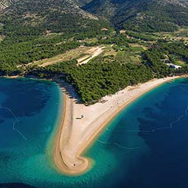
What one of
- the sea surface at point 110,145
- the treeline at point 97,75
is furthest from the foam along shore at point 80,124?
the treeline at point 97,75

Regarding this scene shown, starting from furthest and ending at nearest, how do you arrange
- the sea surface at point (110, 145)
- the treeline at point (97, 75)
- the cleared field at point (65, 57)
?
the cleared field at point (65, 57) < the treeline at point (97, 75) < the sea surface at point (110, 145)

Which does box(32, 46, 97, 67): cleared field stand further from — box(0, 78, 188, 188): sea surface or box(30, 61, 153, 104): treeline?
box(0, 78, 188, 188): sea surface

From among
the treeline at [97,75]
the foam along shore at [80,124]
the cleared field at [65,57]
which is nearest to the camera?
the foam along shore at [80,124]

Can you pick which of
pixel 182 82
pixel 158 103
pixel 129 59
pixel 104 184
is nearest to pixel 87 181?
pixel 104 184

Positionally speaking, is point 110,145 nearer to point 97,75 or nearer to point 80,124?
point 80,124

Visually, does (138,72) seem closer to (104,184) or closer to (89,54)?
(89,54)

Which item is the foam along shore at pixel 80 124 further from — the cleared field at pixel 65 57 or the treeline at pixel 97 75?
the cleared field at pixel 65 57
